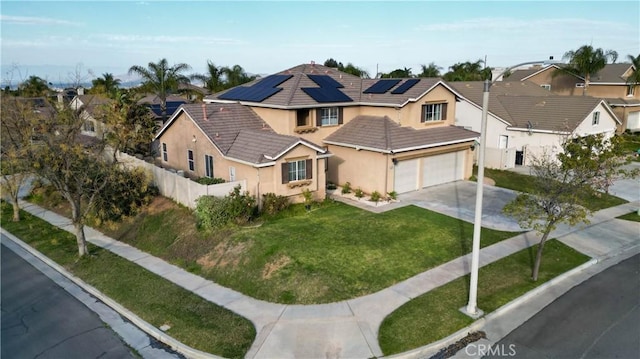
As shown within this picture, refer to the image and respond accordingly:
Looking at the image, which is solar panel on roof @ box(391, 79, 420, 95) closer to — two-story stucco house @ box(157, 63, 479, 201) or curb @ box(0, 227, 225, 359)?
two-story stucco house @ box(157, 63, 479, 201)

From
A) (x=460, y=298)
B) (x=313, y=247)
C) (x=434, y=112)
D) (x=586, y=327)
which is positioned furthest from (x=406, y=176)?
(x=586, y=327)

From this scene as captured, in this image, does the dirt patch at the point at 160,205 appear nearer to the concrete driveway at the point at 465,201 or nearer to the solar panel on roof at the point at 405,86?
the concrete driveway at the point at 465,201

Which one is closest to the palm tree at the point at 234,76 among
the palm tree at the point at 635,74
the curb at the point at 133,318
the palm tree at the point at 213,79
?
the palm tree at the point at 213,79

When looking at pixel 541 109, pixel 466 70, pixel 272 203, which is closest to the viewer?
pixel 272 203

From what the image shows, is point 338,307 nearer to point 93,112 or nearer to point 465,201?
point 465,201

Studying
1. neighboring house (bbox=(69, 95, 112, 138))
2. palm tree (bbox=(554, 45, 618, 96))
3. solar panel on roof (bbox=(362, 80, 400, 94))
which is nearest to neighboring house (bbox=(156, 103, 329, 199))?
neighboring house (bbox=(69, 95, 112, 138))

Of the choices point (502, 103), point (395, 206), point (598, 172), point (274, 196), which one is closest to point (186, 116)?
point (274, 196)
